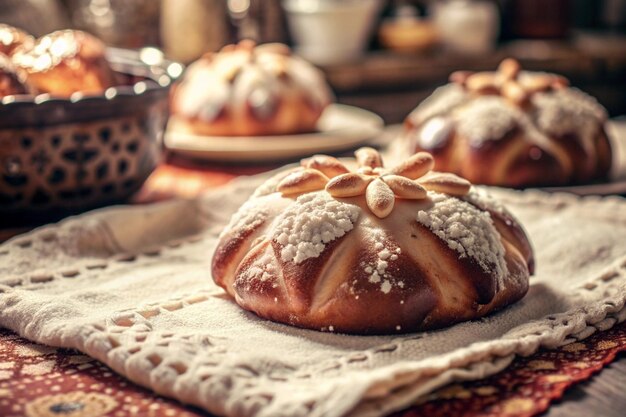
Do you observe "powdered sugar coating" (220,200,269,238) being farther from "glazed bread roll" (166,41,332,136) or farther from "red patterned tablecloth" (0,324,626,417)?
"glazed bread roll" (166,41,332,136)

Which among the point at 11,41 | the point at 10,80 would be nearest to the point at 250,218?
the point at 10,80

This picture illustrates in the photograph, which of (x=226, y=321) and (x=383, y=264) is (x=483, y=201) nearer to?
(x=383, y=264)

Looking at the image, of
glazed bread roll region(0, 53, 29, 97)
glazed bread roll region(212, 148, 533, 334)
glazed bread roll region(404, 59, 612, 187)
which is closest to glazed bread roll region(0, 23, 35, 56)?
glazed bread roll region(0, 53, 29, 97)

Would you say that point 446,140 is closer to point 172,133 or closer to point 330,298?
point 172,133

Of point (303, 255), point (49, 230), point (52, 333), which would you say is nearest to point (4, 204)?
point (49, 230)

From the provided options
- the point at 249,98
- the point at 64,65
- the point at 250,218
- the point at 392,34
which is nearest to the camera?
the point at 250,218
